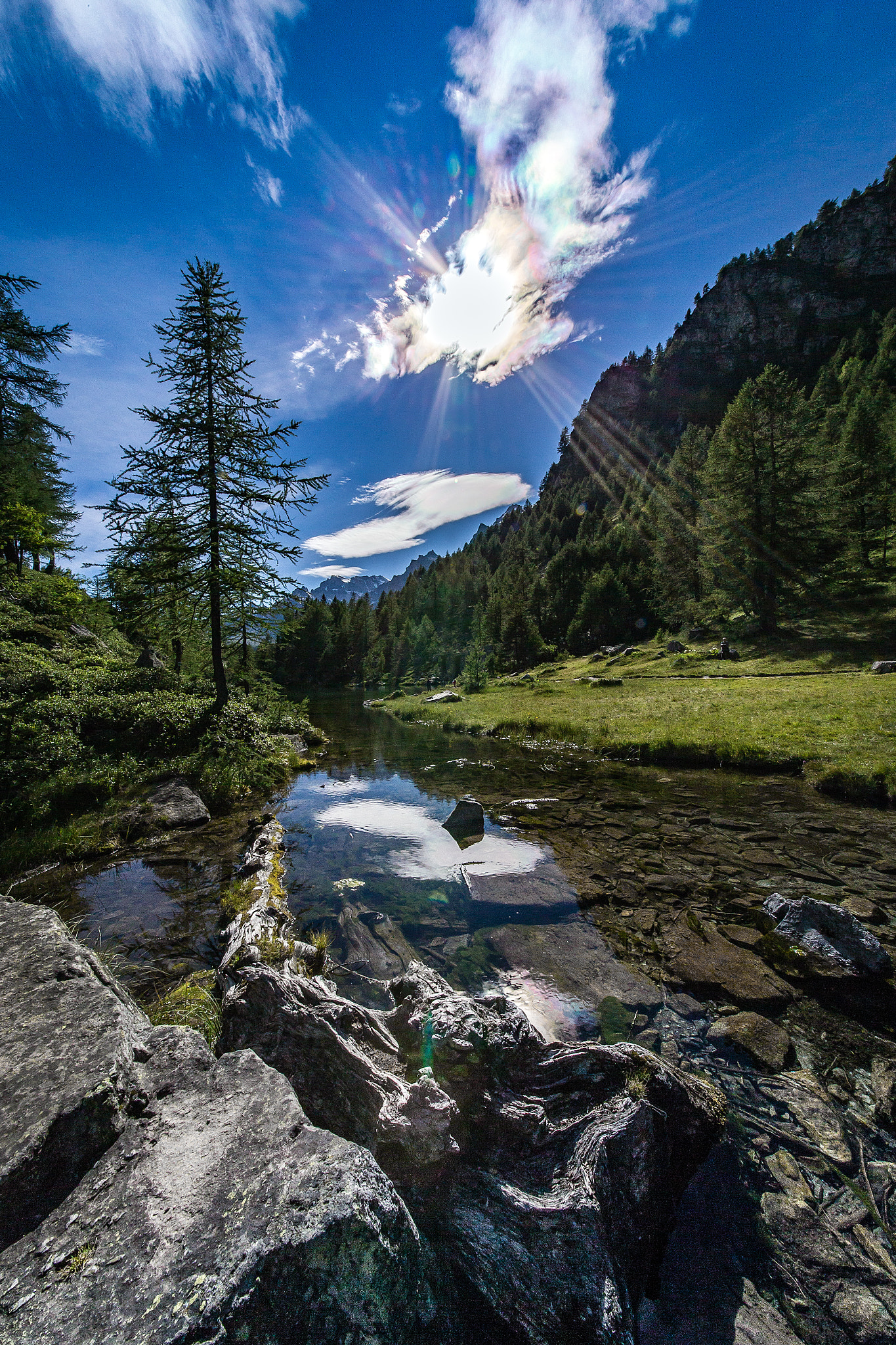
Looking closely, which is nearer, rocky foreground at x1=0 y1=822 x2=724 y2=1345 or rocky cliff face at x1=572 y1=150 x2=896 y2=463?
rocky foreground at x1=0 y1=822 x2=724 y2=1345

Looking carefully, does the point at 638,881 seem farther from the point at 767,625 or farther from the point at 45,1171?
the point at 767,625

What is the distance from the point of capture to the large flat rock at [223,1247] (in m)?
1.50

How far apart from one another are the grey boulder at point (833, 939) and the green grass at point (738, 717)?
7009 millimetres

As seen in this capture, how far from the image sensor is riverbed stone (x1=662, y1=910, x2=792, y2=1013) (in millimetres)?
5062

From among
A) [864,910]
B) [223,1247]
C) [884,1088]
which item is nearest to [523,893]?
[884,1088]

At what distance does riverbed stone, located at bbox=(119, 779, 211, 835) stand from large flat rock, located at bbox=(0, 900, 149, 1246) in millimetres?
7052

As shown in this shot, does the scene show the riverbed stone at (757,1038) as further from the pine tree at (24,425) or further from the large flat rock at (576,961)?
the pine tree at (24,425)

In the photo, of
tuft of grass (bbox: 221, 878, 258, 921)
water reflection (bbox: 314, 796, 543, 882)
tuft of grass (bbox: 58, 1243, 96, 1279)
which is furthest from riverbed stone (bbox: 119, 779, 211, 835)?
tuft of grass (bbox: 58, 1243, 96, 1279)

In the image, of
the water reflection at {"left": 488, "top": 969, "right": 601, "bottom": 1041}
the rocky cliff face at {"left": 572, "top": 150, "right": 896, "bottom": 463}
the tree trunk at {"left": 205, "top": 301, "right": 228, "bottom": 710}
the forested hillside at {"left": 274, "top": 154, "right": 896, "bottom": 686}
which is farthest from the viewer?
the rocky cliff face at {"left": 572, "top": 150, "right": 896, "bottom": 463}

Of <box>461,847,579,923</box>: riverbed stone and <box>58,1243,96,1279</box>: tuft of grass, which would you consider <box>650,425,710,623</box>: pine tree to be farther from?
<box>58,1243,96,1279</box>: tuft of grass

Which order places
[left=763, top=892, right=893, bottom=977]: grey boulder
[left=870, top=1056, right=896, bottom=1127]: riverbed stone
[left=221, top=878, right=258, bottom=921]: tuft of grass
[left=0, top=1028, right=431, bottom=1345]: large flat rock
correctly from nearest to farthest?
[left=0, top=1028, right=431, bottom=1345]: large flat rock → [left=870, top=1056, right=896, bottom=1127]: riverbed stone → [left=763, top=892, right=893, bottom=977]: grey boulder → [left=221, top=878, right=258, bottom=921]: tuft of grass

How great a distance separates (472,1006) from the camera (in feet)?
13.3

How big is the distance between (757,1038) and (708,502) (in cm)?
4465

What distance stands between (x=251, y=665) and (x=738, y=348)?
665ft
